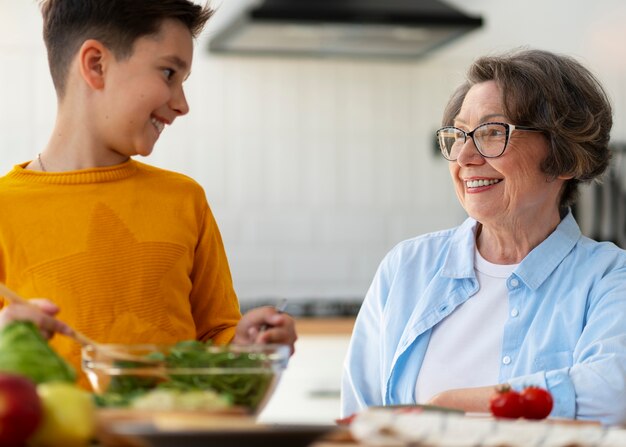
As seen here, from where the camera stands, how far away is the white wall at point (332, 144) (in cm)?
445

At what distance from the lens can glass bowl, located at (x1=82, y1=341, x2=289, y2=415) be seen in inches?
42.9

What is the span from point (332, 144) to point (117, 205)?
3.05 m

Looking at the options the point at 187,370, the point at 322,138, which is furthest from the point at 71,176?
the point at 322,138

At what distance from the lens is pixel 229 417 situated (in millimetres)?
955

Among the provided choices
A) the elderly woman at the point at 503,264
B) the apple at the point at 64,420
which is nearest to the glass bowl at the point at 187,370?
the apple at the point at 64,420

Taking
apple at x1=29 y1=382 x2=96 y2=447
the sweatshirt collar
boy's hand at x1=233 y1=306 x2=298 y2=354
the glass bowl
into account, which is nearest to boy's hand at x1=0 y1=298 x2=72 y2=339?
the glass bowl

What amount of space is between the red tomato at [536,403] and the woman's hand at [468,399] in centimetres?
25

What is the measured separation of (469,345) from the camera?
1928mm

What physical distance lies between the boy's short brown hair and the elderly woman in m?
0.67

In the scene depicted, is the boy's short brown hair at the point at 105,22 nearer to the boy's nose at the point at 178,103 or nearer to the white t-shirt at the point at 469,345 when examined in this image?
the boy's nose at the point at 178,103

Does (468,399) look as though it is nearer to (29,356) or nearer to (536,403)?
(536,403)

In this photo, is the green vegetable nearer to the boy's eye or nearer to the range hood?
the boy's eye

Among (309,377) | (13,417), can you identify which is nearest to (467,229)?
(13,417)

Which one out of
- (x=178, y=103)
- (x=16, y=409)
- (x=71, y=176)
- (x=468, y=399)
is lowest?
(x=468, y=399)
